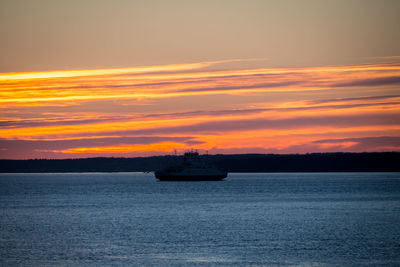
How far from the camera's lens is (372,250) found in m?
47.8

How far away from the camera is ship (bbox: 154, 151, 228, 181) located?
19038 centimetres

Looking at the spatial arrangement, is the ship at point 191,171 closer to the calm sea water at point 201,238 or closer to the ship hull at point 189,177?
the ship hull at point 189,177

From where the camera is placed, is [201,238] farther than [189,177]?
No

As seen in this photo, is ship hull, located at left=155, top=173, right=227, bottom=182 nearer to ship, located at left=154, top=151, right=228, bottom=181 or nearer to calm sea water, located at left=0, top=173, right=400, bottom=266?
ship, located at left=154, top=151, right=228, bottom=181

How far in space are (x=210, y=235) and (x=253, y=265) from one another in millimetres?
15468

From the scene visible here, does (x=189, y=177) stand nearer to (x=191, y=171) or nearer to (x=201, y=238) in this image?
(x=191, y=171)

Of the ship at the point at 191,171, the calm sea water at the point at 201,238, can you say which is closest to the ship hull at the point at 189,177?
the ship at the point at 191,171

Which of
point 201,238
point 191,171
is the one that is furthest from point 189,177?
point 201,238

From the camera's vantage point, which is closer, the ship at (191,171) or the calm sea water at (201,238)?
the calm sea water at (201,238)

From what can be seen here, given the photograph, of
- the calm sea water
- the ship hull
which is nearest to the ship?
the ship hull

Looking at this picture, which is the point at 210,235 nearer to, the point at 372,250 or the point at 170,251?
the point at 170,251

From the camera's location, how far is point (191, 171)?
189875 mm

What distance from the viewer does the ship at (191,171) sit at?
625ft

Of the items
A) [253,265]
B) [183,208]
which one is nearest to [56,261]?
[253,265]
